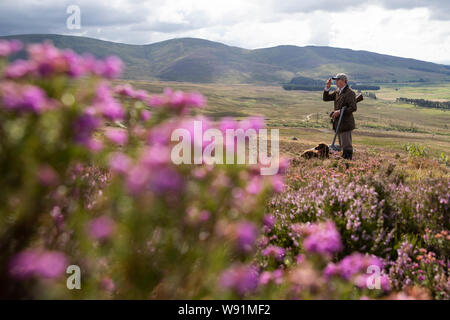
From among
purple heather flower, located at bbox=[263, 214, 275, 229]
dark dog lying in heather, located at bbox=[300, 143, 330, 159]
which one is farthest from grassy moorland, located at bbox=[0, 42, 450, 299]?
dark dog lying in heather, located at bbox=[300, 143, 330, 159]

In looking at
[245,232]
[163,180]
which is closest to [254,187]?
[245,232]

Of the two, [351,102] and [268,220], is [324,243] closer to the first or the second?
[268,220]

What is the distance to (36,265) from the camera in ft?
5.35

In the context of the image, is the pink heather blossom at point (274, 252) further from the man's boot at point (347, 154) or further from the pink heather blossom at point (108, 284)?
the man's boot at point (347, 154)

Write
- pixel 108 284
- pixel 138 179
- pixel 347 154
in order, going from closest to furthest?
pixel 138 179
pixel 108 284
pixel 347 154

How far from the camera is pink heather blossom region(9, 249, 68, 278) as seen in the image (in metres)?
1.60

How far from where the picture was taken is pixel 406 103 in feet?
578

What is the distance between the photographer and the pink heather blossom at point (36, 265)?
1.60m

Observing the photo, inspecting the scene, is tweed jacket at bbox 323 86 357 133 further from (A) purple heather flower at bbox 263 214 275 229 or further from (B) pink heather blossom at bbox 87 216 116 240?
(B) pink heather blossom at bbox 87 216 116 240

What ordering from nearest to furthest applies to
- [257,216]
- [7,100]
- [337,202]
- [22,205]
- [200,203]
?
1. [7,100]
2. [22,205]
3. [200,203]
4. [257,216]
5. [337,202]

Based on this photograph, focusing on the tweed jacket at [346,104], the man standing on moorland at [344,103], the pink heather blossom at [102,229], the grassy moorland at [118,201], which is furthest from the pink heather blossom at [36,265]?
the tweed jacket at [346,104]
